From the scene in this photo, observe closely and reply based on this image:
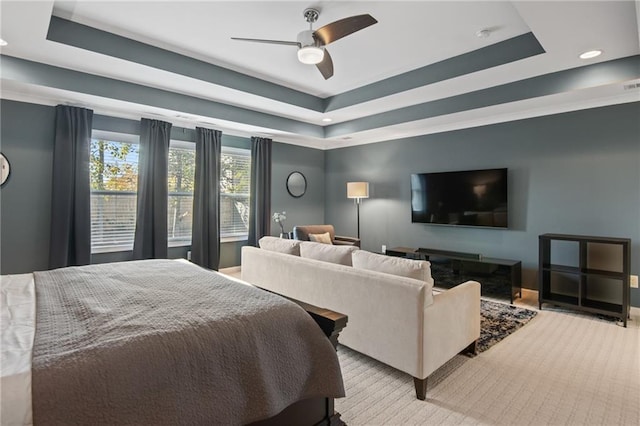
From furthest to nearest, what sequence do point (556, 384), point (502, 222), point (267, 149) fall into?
point (267, 149) → point (502, 222) → point (556, 384)

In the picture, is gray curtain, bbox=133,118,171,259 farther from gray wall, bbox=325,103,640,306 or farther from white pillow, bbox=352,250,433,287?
gray wall, bbox=325,103,640,306

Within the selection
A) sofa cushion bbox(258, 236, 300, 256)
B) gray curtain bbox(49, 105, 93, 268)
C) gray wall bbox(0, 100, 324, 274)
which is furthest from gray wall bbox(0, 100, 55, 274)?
sofa cushion bbox(258, 236, 300, 256)

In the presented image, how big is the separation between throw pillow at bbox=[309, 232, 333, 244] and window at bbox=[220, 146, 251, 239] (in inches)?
52.0

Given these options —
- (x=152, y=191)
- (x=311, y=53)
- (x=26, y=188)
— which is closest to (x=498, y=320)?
(x=311, y=53)

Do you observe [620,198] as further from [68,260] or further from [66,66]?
[68,260]

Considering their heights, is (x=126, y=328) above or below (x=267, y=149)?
below

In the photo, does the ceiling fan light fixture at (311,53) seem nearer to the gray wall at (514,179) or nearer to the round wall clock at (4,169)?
the gray wall at (514,179)

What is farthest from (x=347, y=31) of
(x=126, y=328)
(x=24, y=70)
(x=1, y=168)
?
(x=1, y=168)

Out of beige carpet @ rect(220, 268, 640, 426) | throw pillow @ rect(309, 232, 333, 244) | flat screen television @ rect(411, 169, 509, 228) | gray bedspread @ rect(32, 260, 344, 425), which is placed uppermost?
flat screen television @ rect(411, 169, 509, 228)

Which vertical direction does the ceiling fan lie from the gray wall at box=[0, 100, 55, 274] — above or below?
above

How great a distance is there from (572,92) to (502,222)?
1.77m

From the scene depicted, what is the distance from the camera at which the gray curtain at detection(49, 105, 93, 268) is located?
12.9ft

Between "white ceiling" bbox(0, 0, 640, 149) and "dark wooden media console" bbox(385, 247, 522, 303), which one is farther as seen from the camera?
"dark wooden media console" bbox(385, 247, 522, 303)

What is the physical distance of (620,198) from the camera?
12.4 feet
